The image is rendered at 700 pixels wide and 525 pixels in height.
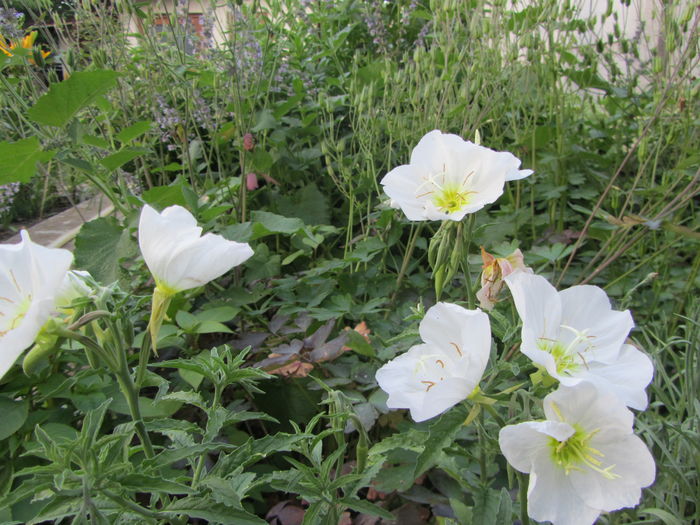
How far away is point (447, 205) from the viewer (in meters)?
0.86

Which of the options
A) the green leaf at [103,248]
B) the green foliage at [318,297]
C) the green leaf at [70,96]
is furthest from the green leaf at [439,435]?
the green leaf at [70,96]

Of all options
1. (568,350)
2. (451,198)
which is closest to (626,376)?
(568,350)

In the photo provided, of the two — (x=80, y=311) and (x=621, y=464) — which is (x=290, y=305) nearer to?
(x=80, y=311)

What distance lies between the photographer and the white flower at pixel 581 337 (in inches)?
23.9

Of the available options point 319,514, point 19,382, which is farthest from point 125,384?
point 19,382

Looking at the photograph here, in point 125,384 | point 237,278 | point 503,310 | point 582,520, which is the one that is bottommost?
point 237,278

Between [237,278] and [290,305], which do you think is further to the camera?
[237,278]

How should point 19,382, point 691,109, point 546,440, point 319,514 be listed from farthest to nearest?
point 691,109 < point 19,382 < point 319,514 < point 546,440

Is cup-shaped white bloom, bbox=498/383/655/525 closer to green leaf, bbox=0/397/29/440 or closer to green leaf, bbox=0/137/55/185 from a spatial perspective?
green leaf, bbox=0/397/29/440

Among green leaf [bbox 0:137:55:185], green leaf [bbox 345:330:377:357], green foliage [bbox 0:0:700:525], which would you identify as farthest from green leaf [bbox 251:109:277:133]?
green leaf [bbox 345:330:377:357]

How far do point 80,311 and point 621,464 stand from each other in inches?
25.0

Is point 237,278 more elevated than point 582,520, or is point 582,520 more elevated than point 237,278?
point 582,520

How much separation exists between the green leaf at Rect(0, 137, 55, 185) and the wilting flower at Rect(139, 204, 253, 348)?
994 millimetres

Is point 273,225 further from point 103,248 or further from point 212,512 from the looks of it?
point 212,512
